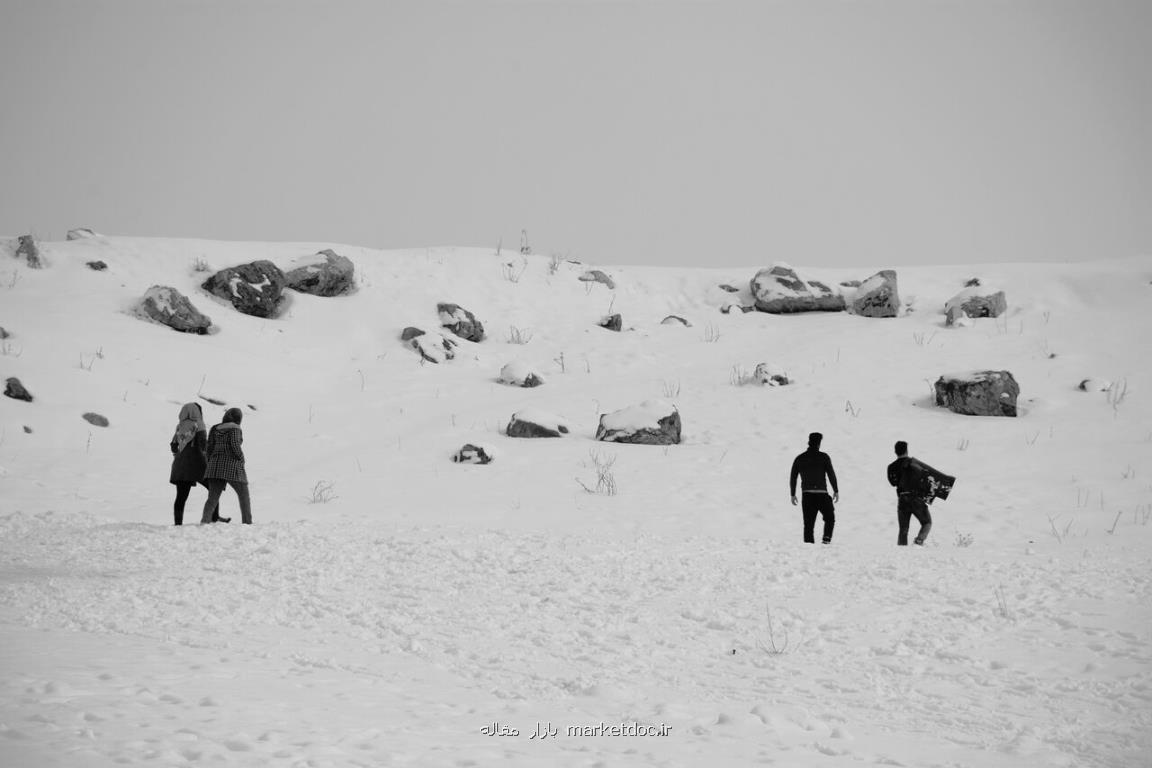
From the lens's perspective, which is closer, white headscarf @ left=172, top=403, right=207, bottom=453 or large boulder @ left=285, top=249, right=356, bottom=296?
white headscarf @ left=172, top=403, right=207, bottom=453

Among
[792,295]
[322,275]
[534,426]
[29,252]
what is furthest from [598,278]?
[29,252]

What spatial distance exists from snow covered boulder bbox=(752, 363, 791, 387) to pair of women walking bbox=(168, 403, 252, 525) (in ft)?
39.5

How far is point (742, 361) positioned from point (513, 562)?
1426cm

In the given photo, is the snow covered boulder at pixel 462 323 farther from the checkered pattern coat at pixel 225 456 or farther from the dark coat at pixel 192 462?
the checkered pattern coat at pixel 225 456

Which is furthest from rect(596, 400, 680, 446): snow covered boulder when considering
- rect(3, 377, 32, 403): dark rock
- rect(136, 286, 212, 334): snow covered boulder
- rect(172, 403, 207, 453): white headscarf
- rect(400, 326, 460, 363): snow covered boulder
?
rect(3, 377, 32, 403): dark rock

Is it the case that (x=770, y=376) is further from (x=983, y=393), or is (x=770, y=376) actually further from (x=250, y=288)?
(x=250, y=288)

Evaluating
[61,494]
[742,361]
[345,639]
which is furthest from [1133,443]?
[61,494]

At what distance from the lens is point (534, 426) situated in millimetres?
15562

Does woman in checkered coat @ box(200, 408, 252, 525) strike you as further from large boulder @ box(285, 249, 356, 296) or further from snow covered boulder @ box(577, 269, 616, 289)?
snow covered boulder @ box(577, 269, 616, 289)

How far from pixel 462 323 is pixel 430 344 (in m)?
1.71

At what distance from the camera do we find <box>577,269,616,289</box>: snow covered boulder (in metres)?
27.1

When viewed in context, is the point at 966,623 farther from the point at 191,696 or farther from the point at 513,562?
the point at 191,696

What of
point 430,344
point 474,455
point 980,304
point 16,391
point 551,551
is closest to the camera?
point 551,551

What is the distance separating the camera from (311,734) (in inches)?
146
